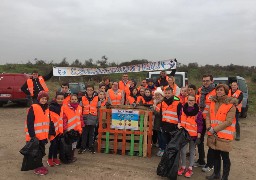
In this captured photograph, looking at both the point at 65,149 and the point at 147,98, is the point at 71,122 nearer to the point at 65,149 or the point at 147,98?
the point at 65,149

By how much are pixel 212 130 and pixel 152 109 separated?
6.06 feet

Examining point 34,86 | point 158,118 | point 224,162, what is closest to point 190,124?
point 224,162

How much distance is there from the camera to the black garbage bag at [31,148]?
4852mm

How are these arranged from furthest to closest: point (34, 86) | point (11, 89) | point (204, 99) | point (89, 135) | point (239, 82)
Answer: point (11, 89), point (239, 82), point (34, 86), point (89, 135), point (204, 99)

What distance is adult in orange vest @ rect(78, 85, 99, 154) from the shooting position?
6.53 metres

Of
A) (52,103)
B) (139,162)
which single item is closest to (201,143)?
(139,162)

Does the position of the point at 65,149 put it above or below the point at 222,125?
below

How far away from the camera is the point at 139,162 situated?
19.8ft

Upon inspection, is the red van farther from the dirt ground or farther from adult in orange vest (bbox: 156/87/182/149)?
adult in orange vest (bbox: 156/87/182/149)

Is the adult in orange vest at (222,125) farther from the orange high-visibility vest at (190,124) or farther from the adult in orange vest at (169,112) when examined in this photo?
the adult in orange vest at (169,112)

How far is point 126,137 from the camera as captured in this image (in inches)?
255

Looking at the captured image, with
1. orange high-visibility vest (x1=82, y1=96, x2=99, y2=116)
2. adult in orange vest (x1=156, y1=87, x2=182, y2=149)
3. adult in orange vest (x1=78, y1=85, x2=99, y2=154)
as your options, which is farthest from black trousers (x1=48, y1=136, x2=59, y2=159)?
adult in orange vest (x1=156, y1=87, x2=182, y2=149)

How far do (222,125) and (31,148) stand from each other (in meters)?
3.32

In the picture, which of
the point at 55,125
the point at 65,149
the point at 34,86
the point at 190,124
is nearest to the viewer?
the point at 190,124
